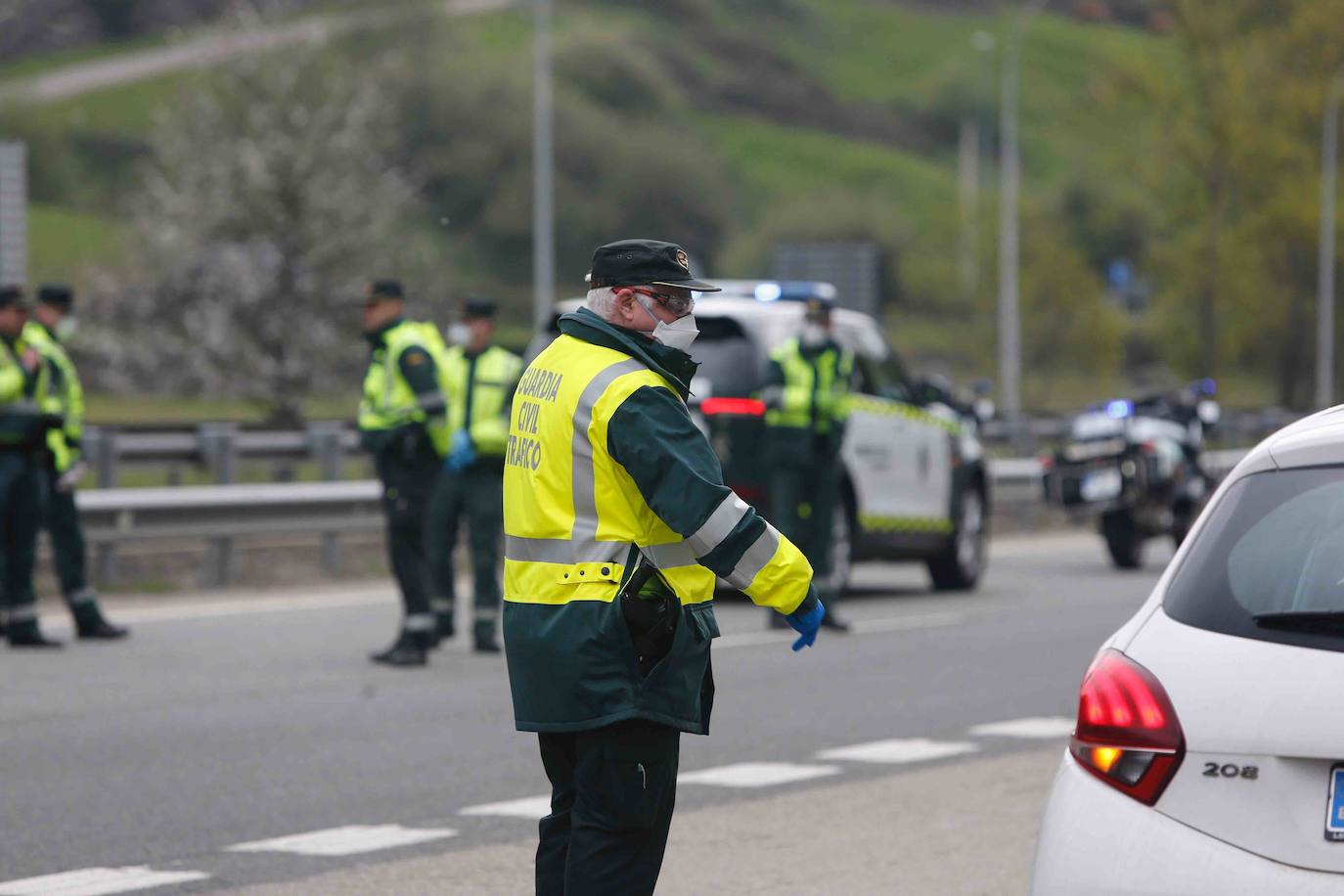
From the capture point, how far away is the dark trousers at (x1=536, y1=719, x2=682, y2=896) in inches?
200

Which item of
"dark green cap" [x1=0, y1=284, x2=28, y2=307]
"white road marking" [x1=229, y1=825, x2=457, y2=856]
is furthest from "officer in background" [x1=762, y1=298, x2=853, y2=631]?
"white road marking" [x1=229, y1=825, x2=457, y2=856]

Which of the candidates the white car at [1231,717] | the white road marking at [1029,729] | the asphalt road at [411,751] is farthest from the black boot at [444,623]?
the white car at [1231,717]

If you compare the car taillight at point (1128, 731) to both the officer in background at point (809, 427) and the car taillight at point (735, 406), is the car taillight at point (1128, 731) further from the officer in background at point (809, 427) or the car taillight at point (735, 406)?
the car taillight at point (735, 406)

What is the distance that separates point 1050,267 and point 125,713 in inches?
1612

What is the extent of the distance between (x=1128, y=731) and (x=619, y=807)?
1.06 meters

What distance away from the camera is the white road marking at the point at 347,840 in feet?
25.7

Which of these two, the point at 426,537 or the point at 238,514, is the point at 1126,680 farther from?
the point at 238,514

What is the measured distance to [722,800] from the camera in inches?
351

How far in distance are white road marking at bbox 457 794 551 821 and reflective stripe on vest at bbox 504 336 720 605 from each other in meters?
3.39

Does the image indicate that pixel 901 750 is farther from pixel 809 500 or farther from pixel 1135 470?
pixel 1135 470

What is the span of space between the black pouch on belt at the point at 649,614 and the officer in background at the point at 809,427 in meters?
9.34

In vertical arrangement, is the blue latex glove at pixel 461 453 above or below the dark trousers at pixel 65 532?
above

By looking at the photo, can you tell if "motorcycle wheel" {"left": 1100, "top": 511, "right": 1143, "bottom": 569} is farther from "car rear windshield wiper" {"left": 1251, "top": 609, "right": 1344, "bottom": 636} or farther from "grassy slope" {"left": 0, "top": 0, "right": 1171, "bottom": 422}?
"grassy slope" {"left": 0, "top": 0, "right": 1171, "bottom": 422}

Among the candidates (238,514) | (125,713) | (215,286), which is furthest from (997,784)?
(215,286)
